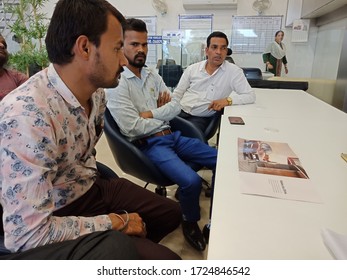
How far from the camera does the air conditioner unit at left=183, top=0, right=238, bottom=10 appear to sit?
5113mm

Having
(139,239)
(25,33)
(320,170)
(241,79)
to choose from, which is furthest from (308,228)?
(25,33)

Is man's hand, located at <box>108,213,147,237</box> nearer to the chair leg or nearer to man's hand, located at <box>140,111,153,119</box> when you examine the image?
man's hand, located at <box>140,111,153,119</box>

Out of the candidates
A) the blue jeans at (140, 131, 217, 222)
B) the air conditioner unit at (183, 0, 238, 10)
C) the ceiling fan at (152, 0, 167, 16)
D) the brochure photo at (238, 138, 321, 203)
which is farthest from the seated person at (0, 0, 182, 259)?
the ceiling fan at (152, 0, 167, 16)

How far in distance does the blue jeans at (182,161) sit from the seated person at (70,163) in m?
0.23

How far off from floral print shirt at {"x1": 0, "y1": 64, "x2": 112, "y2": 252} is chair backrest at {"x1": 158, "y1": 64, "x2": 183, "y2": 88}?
3151 mm

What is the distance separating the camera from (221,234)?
0.66 meters

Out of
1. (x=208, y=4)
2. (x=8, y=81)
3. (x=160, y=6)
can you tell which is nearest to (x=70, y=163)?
(x=8, y=81)

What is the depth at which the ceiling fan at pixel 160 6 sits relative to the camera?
538 cm

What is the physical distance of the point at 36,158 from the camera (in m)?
0.71

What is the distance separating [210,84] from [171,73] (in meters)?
1.71

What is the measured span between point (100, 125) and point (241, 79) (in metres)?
1.49

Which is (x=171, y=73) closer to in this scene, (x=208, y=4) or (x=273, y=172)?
(x=208, y=4)

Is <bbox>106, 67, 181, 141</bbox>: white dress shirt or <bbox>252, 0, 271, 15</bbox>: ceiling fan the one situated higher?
<bbox>252, 0, 271, 15</bbox>: ceiling fan

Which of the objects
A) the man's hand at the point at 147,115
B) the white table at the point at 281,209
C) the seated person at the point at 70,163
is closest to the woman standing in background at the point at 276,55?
the white table at the point at 281,209
